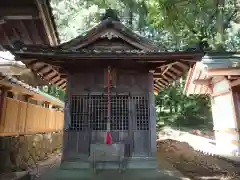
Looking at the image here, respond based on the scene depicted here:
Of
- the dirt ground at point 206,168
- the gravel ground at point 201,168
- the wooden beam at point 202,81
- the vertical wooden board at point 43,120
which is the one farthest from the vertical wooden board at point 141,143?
the wooden beam at point 202,81

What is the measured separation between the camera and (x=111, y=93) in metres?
8.63

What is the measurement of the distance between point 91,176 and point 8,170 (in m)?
3.64

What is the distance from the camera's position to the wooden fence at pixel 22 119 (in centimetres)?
909

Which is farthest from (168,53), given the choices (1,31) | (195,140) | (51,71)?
(195,140)

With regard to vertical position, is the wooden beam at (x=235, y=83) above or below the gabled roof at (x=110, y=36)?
below

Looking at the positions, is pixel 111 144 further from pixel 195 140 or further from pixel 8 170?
pixel 195 140

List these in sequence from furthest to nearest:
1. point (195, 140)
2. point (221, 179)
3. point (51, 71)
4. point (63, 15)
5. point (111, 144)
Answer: point (63, 15), point (195, 140), point (51, 71), point (111, 144), point (221, 179)

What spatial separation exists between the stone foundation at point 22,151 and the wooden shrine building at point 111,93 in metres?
2.53

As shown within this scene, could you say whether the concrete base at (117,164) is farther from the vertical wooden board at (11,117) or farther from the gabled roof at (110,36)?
the gabled roof at (110,36)

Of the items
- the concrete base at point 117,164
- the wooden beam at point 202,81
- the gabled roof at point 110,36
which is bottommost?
the concrete base at point 117,164

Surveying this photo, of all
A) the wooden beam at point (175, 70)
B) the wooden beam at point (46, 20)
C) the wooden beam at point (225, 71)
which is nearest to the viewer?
the wooden beam at point (46, 20)

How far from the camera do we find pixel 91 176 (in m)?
7.49

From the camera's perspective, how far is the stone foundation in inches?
348

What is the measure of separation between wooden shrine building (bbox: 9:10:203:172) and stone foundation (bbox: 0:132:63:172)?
2526 millimetres
